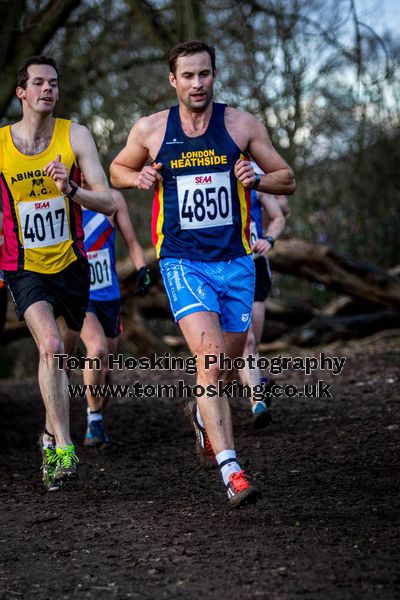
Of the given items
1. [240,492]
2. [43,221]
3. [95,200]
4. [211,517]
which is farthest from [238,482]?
[43,221]

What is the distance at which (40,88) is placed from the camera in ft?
18.6

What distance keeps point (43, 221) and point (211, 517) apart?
7.12ft

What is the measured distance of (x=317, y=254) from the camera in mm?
12016

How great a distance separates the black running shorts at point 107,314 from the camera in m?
7.22

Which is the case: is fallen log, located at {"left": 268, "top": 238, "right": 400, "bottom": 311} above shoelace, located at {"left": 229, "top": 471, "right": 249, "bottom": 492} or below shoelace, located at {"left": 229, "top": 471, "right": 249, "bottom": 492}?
above

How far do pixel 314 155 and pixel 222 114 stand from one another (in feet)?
39.6

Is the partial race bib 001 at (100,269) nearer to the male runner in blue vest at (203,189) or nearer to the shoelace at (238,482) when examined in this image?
the male runner in blue vest at (203,189)

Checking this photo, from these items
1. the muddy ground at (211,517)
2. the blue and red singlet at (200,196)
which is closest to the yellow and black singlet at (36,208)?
the blue and red singlet at (200,196)

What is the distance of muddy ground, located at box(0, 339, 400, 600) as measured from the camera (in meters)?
3.59

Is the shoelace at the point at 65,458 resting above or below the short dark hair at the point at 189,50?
below

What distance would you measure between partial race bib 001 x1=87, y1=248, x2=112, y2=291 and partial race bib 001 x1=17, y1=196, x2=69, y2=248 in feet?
4.59

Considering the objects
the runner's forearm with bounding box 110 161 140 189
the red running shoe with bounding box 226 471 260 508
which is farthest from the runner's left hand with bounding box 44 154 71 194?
the red running shoe with bounding box 226 471 260 508

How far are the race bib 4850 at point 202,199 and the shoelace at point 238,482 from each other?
1.41 meters

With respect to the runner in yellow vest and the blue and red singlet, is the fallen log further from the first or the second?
the blue and red singlet
